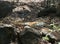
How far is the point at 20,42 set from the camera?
22.2 feet

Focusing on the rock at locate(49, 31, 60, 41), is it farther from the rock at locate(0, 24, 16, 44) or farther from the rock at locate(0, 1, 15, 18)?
the rock at locate(0, 1, 15, 18)

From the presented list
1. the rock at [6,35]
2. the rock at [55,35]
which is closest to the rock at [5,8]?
the rock at [6,35]

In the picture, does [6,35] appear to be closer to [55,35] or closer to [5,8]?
[55,35]

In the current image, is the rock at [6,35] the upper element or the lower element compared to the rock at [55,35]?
upper

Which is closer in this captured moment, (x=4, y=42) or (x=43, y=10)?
(x=4, y=42)

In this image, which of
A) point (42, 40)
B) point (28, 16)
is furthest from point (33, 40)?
point (28, 16)

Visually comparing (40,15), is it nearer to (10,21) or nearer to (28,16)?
(28,16)

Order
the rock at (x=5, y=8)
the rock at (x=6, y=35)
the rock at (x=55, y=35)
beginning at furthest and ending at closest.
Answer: the rock at (x=5, y=8) → the rock at (x=55, y=35) → the rock at (x=6, y=35)

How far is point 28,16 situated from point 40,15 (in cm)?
58

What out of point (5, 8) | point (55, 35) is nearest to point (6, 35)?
point (55, 35)

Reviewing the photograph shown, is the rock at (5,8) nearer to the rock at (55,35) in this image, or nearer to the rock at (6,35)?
the rock at (6,35)

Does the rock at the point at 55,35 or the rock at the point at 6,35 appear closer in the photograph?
the rock at the point at 6,35

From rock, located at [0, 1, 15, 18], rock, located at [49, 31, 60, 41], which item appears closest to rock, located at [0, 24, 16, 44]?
rock, located at [49, 31, 60, 41]

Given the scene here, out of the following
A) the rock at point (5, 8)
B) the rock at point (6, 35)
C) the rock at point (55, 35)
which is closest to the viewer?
the rock at point (6, 35)
